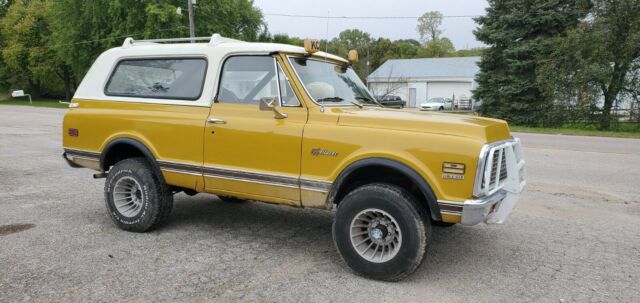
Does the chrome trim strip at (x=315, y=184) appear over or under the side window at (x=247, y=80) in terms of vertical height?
under

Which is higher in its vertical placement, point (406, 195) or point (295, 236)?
point (406, 195)

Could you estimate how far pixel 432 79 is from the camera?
50.8 metres

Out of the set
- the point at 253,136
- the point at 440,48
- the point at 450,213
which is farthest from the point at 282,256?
the point at 440,48

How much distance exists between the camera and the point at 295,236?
5.22m

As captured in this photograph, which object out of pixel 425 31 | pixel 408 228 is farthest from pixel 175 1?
pixel 425 31

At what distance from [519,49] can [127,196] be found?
2448 centimetres

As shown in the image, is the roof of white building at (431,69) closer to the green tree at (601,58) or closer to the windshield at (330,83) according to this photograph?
the green tree at (601,58)

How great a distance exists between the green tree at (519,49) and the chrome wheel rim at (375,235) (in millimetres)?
23126

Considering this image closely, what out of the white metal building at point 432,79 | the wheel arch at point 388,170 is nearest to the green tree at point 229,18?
the white metal building at point 432,79

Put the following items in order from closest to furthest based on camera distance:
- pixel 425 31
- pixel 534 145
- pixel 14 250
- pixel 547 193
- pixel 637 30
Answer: pixel 14 250
pixel 547 193
pixel 534 145
pixel 637 30
pixel 425 31

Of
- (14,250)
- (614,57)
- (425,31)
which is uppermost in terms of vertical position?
(425,31)

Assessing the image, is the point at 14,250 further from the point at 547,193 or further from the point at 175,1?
the point at 175,1

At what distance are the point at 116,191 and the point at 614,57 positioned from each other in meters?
24.1

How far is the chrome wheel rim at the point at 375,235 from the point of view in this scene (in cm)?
399
